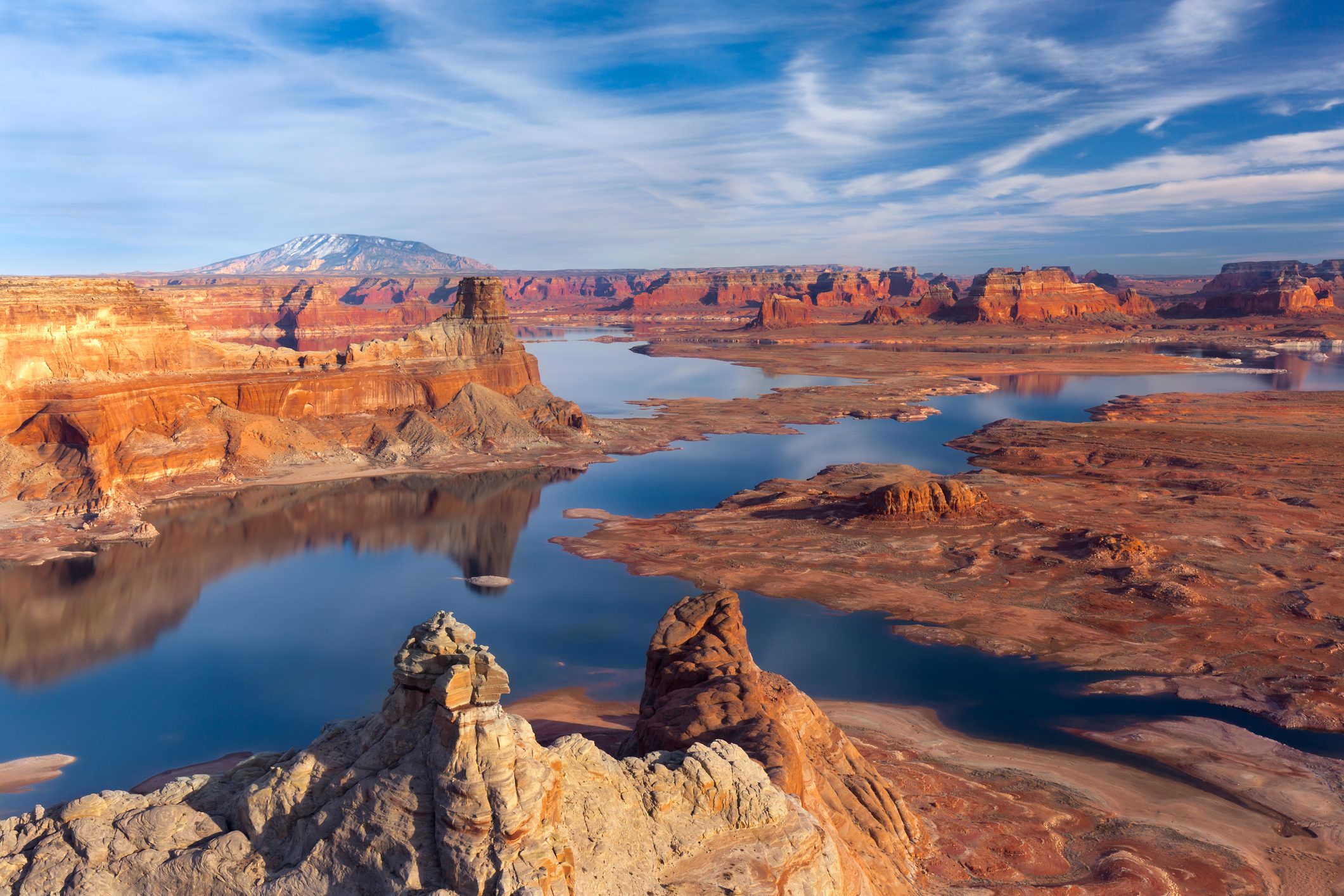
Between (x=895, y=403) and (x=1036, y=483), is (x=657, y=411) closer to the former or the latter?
(x=895, y=403)

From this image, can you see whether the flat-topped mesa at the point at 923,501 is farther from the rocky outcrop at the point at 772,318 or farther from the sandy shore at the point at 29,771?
the rocky outcrop at the point at 772,318

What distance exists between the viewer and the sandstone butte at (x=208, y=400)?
1916 inches

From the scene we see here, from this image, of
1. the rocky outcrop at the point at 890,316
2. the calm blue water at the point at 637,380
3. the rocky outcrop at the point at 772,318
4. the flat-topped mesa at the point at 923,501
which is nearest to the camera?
the flat-topped mesa at the point at 923,501

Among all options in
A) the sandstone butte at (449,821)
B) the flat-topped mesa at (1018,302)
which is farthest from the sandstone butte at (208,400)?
the flat-topped mesa at (1018,302)

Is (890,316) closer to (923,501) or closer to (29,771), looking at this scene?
(923,501)

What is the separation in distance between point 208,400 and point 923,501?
45692 millimetres

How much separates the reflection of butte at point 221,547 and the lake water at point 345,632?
5.1 inches

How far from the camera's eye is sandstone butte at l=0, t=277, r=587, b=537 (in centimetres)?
4866

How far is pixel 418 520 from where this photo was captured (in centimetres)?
4881

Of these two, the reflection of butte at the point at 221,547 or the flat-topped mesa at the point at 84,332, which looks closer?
the reflection of butte at the point at 221,547

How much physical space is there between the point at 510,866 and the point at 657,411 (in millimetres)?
78052

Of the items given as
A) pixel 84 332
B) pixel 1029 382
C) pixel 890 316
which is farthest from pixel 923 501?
pixel 890 316

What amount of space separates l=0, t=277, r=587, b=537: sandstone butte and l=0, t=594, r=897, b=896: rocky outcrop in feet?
132

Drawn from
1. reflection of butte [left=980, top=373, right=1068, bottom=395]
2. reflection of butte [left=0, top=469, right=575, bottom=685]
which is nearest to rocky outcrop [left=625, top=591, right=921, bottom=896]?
reflection of butte [left=0, top=469, right=575, bottom=685]
